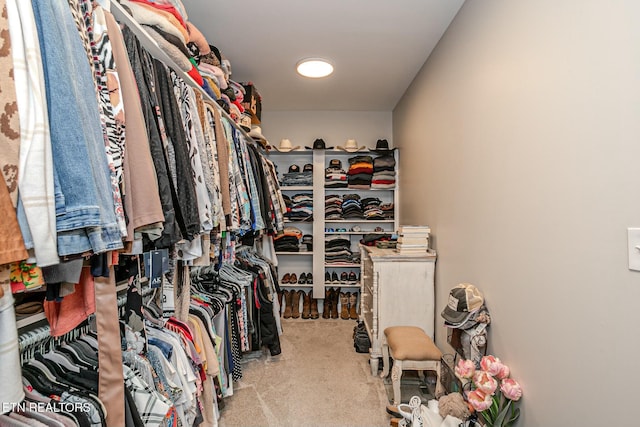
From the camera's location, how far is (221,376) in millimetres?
1852

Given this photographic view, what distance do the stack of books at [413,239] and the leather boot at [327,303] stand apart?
1.61 meters

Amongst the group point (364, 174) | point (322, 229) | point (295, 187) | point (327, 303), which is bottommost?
point (327, 303)

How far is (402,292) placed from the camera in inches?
96.0

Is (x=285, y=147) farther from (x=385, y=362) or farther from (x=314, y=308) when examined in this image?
(x=385, y=362)

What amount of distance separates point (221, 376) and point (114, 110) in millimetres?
1568

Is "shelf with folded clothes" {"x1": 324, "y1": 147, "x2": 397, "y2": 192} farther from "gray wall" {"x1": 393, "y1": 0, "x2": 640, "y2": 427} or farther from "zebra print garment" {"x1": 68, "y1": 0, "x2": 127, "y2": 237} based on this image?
"zebra print garment" {"x1": 68, "y1": 0, "x2": 127, "y2": 237}

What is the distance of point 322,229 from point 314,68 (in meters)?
1.85

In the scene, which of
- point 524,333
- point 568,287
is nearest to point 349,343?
point 524,333

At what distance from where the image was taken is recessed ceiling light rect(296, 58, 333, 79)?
2.62 m

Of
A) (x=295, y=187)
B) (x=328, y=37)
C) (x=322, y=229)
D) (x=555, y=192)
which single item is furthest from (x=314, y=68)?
(x=555, y=192)

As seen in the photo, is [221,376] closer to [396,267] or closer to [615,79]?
[396,267]

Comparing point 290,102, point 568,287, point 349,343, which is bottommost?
point 349,343

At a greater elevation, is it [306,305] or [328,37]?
[328,37]

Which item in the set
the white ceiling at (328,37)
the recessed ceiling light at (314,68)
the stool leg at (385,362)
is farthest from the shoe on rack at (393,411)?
the recessed ceiling light at (314,68)
